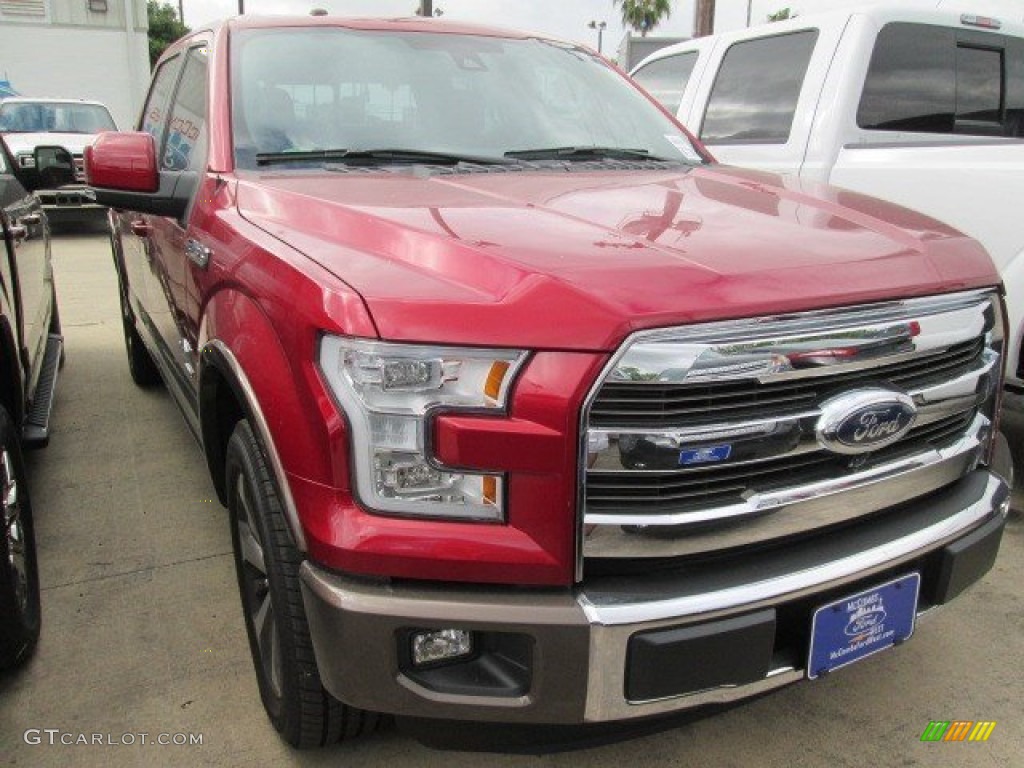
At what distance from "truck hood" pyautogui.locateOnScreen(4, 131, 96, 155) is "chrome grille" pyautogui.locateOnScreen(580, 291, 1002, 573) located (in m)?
11.3

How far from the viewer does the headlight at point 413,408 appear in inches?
61.6

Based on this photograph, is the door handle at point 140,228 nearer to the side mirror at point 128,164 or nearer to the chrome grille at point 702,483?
the side mirror at point 128,164

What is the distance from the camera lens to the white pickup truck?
3533 millimetres

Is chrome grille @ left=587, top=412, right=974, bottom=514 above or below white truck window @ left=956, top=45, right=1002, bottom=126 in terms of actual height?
below

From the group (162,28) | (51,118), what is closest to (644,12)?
(162,28)

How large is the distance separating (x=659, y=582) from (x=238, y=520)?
1163 millimetres

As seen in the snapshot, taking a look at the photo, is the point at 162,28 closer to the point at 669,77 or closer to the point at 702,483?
the point at 669,77

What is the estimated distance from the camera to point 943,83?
4.53m

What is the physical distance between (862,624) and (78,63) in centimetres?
2801

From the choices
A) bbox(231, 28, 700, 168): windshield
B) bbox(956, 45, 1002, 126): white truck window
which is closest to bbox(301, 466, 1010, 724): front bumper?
bbox(231, 28, 700, 168): windshield

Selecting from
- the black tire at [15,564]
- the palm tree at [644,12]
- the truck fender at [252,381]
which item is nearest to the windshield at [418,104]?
the truck fender at [252,381]

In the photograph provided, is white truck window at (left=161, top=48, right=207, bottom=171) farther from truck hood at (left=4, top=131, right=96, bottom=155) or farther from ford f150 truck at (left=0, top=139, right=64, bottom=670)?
truck hood at (left=4, top=131, right=96, bottom=155)

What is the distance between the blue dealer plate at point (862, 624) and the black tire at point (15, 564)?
198 cm

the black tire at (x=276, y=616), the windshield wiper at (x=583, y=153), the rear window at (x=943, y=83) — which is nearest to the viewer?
the black tire at (x=276, y=616)
